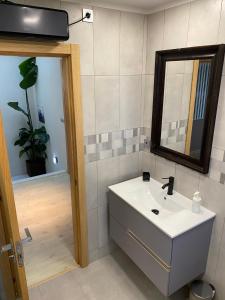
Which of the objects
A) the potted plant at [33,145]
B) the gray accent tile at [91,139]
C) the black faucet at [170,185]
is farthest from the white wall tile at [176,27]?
the potted plant at [33,145]

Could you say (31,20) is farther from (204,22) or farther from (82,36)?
(204,22)

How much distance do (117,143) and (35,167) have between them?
274cm

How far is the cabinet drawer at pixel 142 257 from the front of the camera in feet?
5.60

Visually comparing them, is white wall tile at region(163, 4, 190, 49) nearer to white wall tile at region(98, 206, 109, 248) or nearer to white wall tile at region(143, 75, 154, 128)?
white wall tile at region(143, 75, 154, 128)

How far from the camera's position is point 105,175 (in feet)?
7.28

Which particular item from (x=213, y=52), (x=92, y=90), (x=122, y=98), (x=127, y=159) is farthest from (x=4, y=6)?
(x=127, y=159)

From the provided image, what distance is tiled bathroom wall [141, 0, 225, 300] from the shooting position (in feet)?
5.05

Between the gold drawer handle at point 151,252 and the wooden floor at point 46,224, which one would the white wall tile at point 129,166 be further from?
the wooden floor at point 46,224

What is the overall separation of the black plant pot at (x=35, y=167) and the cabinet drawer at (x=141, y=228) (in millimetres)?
2625

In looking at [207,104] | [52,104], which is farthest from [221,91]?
[52,104]

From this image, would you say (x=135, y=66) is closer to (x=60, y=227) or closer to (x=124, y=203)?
(x=124, y=203)

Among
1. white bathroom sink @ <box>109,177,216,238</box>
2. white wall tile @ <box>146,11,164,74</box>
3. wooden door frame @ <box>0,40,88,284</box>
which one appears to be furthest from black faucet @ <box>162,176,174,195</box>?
white wall tile @ <box>146,11,164,74</box>

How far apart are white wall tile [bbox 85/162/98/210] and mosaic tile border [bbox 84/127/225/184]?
75 mm

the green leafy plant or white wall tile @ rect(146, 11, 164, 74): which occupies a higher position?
white wall tile @ rect(146, 11, 164, 74)
